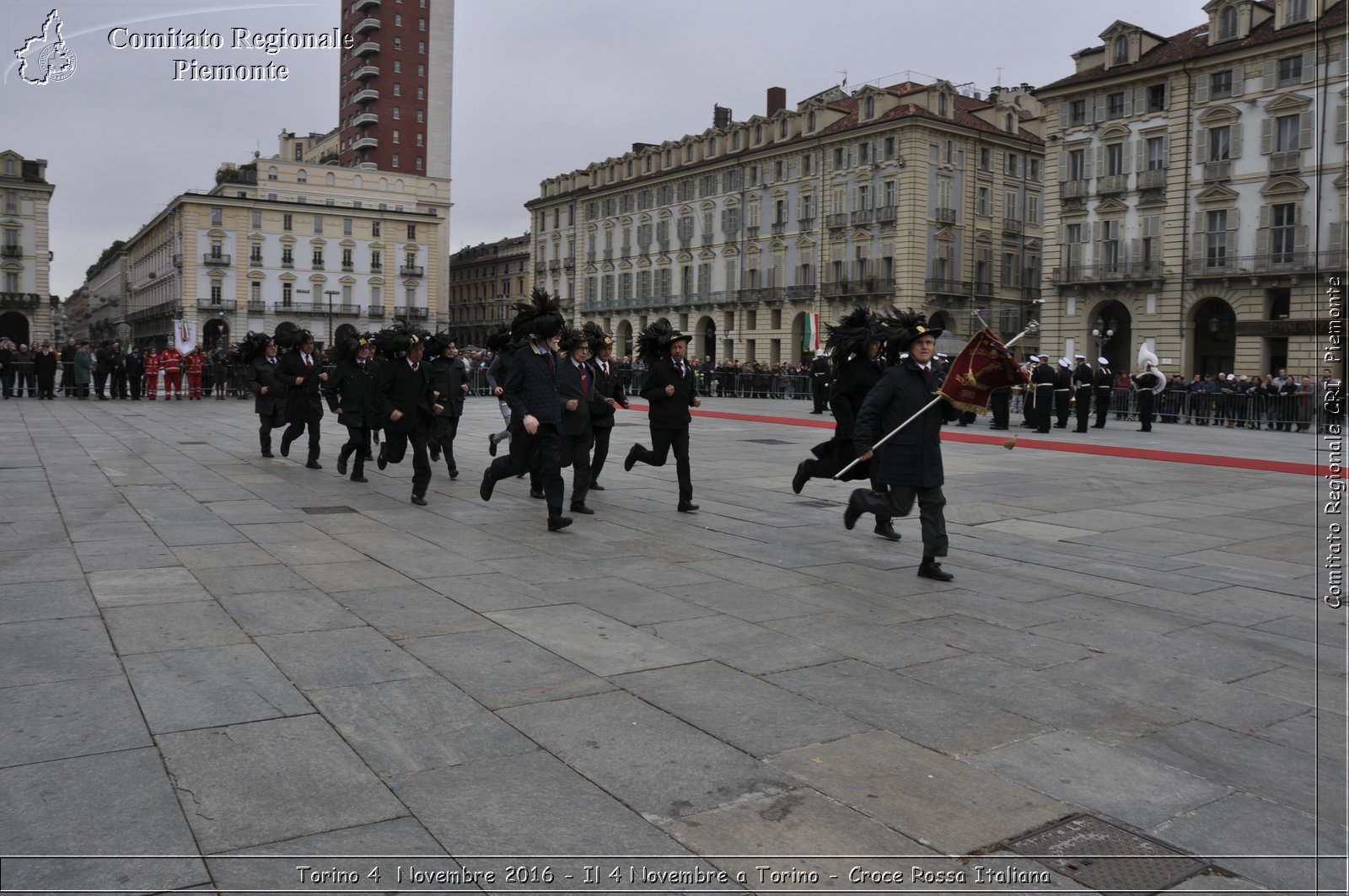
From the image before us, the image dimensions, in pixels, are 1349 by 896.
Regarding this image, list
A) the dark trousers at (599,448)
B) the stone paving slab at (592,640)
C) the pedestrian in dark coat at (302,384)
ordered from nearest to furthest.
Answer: the stone paving slab at (592,640) < the dark trousers at (599,448) < the pedestrian in dark coat at (302,384)

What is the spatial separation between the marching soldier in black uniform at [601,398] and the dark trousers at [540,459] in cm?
112

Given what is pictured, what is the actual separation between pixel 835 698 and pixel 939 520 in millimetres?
2904

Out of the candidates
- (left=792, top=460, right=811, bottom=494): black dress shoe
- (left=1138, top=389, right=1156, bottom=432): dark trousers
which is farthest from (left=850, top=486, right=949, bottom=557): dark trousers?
(left=1138, top=389, right=1156, bottom=432): dark trousers

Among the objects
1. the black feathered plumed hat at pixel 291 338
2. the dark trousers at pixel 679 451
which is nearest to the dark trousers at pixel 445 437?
the black feathered plumed hat at pixel 291 338

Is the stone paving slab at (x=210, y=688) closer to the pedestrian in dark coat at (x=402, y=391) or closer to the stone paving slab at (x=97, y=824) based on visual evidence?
the stone paving slab at (x=97, y=824)

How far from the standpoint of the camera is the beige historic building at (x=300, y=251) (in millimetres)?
85938

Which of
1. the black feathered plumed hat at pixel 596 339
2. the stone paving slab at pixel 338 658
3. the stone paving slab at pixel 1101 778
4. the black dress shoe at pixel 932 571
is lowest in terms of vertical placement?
the stone paving slab at pixel 1101 778

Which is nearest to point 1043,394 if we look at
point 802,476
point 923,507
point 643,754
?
point 802,476

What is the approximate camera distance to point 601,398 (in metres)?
11.2

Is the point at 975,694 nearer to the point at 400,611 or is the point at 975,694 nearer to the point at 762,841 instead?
the point at 762,841

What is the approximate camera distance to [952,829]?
11.3ft

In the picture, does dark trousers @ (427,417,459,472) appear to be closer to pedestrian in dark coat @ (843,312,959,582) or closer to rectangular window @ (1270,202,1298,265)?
pedestrian in dark coat @ (843,312,959,582)

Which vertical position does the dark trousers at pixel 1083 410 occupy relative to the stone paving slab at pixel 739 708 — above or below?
above

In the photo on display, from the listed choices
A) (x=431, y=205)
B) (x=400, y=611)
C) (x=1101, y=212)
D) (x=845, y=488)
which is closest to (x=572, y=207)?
(x=431, y=205)
